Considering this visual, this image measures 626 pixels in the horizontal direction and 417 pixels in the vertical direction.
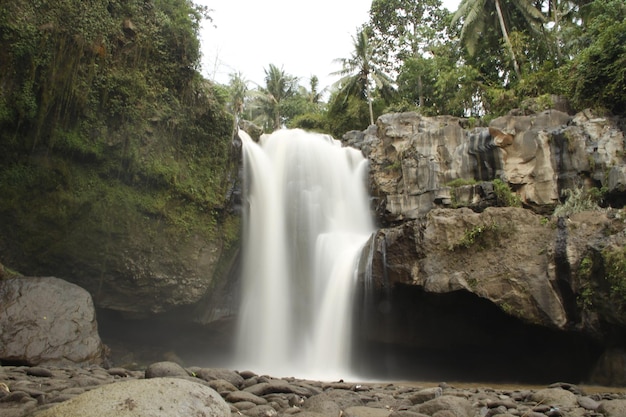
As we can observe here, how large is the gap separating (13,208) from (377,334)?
9.45 m

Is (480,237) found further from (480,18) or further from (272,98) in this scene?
(272,98)

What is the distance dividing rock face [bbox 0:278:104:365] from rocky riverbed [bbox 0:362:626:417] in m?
2.25

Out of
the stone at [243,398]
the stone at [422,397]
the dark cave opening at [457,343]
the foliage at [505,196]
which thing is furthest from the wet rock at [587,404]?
the foliage at [505,196]

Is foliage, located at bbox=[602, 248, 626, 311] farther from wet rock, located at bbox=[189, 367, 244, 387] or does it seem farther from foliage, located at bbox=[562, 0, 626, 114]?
foliage, located at bbox=[562, 0, 626, 114]

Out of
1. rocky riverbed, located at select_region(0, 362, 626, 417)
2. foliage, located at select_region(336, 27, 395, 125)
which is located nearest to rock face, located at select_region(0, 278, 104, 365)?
rocky riverbed, located at select_region(0, 362, 626, 417)

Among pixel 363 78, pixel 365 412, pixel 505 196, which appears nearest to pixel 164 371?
pixel 365 412

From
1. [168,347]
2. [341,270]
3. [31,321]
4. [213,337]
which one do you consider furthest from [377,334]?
[31,321]

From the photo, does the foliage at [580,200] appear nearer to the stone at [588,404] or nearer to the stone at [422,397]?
the stone at [588,404]

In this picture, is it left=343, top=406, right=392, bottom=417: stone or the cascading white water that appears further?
the cascading white water

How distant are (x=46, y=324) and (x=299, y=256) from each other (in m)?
7.46

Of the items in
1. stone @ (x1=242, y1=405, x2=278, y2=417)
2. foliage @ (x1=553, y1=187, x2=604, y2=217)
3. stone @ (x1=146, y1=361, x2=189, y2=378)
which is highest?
foliage @ (x1=553, y1=187, x2=604, y2=217)

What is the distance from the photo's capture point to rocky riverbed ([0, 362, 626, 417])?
3938 mm

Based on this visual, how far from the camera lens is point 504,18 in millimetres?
28844

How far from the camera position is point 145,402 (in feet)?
12.8
